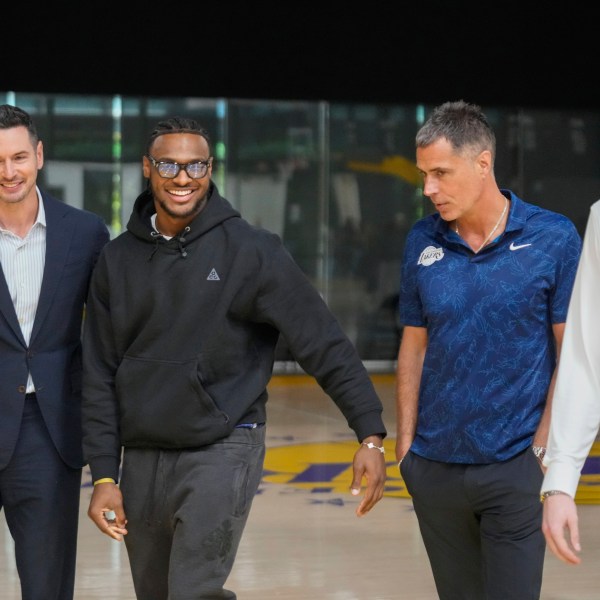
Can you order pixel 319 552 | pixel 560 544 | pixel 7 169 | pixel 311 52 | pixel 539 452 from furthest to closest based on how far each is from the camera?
pixel 311 52 → pixel 319 552 → pixel 7 169 → pixel 539 452 → pixel 560 544

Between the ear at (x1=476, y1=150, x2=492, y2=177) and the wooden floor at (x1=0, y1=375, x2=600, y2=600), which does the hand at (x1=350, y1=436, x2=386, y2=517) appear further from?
the wooden floor at (x1=0, y1=375, x2=600, y2=600)

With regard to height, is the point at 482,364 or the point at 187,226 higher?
the point at 187,226

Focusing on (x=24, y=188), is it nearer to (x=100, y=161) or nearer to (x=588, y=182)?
(x=100, y=161)

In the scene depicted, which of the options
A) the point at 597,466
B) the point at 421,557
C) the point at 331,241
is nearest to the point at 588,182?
the point at 331,241

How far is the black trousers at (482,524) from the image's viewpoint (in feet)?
10.4

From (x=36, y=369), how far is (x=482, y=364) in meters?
1.22

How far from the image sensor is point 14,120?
355cm

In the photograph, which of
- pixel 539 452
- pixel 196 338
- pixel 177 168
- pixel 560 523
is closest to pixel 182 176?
pixel 177 168

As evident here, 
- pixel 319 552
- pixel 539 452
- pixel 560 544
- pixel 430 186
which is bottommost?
pixel 319 552

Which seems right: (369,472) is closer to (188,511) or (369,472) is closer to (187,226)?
(188,511)

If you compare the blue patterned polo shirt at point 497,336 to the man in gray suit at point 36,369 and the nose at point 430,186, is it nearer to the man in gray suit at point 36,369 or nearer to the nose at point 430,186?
the nose at point 430,186

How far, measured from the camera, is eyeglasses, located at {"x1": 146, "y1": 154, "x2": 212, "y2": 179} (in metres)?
3.36

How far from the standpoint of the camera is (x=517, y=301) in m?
3.20

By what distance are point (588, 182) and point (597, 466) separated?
781cm
